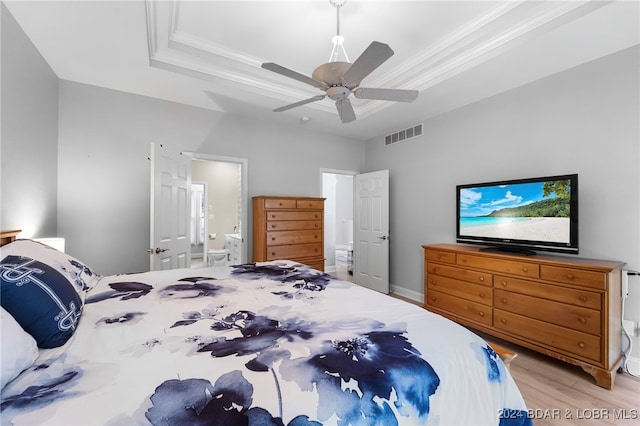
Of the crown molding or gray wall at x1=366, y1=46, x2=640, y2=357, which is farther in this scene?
gray wall at x1=366, y1=46, x2=640, y2=357

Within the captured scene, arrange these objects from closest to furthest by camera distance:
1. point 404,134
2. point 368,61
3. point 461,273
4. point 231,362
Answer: point 231,362, point 368,61, point 461,273, point 404,134

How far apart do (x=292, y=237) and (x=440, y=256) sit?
1966 mm

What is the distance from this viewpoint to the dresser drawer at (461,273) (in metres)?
2.79

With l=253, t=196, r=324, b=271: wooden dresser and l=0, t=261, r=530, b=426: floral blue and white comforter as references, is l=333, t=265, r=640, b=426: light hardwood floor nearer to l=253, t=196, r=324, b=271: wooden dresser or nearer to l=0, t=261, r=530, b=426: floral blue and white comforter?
l=0, t=261, r=530, b=426: floral blue and white comforter

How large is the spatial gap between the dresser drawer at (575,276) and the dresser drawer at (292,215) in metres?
2.73

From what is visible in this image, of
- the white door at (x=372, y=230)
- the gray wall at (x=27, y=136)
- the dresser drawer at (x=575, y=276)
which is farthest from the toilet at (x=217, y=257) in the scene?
the dresser drawer at (x=575, y=276)

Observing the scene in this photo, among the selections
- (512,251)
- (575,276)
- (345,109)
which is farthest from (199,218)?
(575,276)

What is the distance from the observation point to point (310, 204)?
4180 millimetres

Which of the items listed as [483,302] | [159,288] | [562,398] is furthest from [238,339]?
[483,302]

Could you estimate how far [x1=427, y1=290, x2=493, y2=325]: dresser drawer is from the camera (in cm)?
279

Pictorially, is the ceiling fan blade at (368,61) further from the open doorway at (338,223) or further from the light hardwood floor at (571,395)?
the open doorway at (338,223)

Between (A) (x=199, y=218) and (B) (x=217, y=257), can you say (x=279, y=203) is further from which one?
(A) (x=199, y=218)

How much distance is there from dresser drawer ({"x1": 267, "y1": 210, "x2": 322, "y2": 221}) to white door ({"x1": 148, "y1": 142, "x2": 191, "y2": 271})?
1.05 metres

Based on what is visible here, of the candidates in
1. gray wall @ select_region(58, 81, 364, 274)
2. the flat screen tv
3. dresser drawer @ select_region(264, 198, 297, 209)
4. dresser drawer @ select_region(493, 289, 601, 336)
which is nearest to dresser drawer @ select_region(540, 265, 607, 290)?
dresser drawer @ select_region(493, 289, 601, 336)
